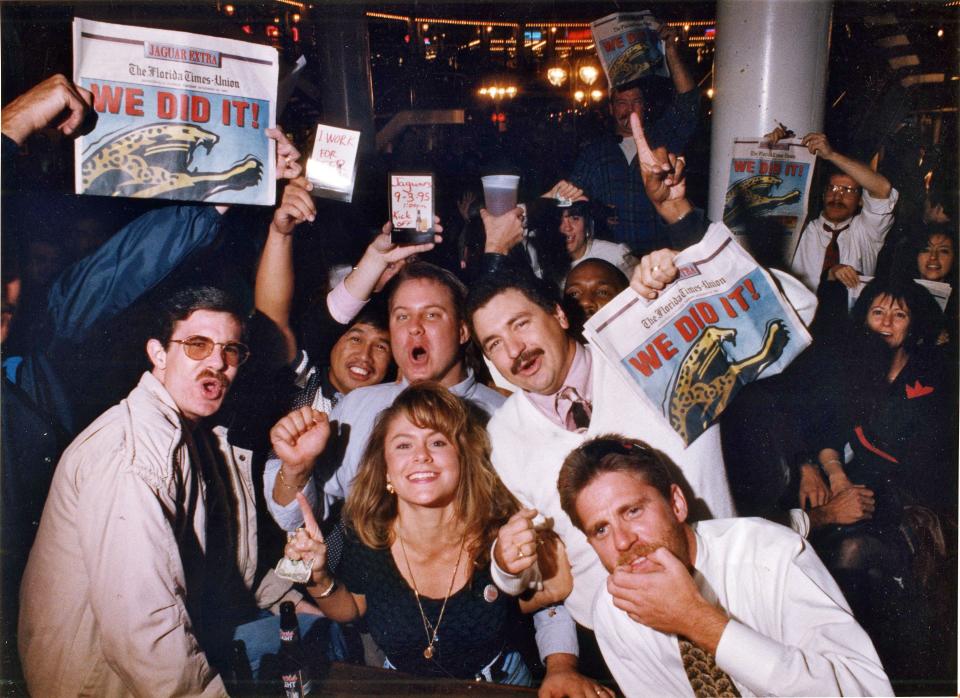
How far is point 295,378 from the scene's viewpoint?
2840mm

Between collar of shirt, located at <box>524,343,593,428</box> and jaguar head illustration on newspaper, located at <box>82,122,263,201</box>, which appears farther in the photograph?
collar of shirt, located at <box>524,343,593,428</box>

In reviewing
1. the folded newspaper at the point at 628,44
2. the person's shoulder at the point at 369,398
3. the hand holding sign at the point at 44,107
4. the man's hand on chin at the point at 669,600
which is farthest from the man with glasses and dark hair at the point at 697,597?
the hand holding sign at the point at 44,107

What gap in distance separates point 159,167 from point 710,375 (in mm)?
2345

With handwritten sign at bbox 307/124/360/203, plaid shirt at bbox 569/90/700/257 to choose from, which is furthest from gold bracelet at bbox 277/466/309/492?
plaid shirt at bbox 569/90/700/257

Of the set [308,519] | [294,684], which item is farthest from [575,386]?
[294,684]

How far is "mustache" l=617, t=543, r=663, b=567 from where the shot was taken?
256cm

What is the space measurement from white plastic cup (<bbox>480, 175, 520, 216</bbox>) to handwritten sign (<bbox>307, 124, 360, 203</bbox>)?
53 centimetres

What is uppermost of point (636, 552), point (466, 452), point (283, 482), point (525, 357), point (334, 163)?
point (334, 163)

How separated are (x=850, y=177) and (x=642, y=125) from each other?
934 mm

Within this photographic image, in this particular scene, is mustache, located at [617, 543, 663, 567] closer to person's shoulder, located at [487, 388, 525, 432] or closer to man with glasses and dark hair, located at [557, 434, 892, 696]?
man with glasses and dark hair, located at [557, 434, 892, 696]

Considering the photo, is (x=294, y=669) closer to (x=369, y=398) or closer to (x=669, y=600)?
(x=369, y=398)

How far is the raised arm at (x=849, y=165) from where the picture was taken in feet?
9.67

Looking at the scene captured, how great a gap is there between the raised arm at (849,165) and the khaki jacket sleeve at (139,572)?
2946mm

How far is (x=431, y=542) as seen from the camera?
2824 millimetres
